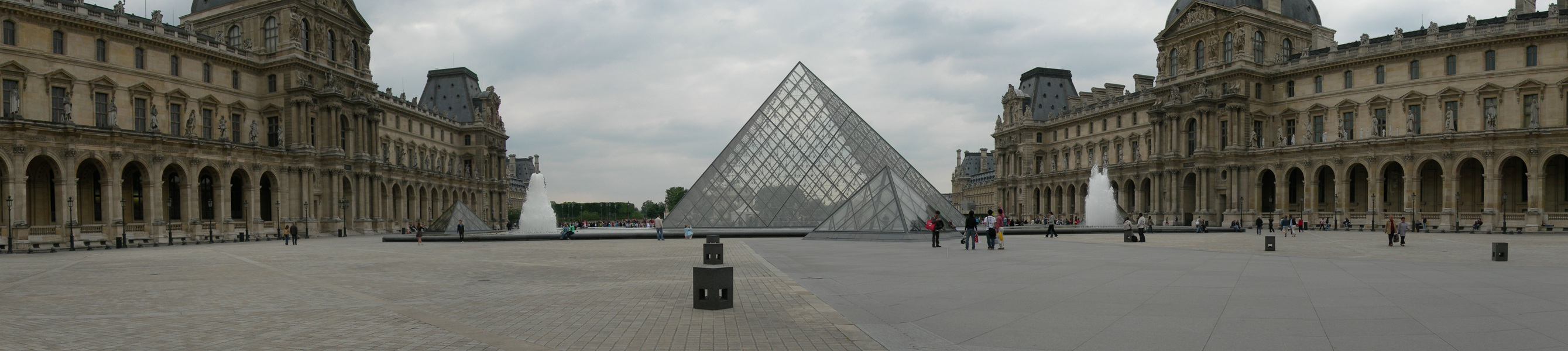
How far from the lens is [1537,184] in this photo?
111 ft

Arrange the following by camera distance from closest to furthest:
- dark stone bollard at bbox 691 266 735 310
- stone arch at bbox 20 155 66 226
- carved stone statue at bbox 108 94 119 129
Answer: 1. dark stone bollard at bbox 691 266 735 310
2. carved stone statue at bbox 108 94 119 129
3. stone arch at bbox 20 155 66 226

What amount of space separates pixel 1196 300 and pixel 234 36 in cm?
4616

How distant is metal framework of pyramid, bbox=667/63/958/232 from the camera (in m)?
32.2

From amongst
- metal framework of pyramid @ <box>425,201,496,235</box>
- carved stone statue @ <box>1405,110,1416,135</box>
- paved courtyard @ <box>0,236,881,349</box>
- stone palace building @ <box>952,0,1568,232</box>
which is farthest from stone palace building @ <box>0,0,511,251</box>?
carved stone statue @ <box>1405,110,1416,135</box>

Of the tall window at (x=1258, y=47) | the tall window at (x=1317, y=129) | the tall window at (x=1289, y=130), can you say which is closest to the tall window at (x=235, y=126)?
the tall window at (x=1258, y=47)

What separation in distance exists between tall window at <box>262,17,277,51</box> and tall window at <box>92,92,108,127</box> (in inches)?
322

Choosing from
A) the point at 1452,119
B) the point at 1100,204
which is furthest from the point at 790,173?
the point at 1452,119

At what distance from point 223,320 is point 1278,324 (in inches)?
348

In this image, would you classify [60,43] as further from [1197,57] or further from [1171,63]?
[1171,63]

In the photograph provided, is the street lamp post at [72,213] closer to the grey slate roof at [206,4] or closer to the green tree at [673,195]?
the grey slate roof at [206,4]

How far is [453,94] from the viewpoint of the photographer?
240 ft

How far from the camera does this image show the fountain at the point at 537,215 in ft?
146

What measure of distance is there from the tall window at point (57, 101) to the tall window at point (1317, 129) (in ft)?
182

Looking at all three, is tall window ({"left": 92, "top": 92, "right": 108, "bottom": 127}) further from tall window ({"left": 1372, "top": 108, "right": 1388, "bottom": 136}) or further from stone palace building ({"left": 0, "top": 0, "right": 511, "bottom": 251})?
tall window ({"left": 1372, "top": 108, "right": 1388, "bottom": 136})
